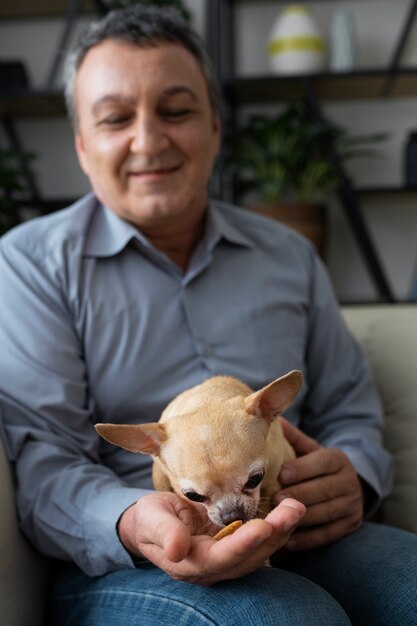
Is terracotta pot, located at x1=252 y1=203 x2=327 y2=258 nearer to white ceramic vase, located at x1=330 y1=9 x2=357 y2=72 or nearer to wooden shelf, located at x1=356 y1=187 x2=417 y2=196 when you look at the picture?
wooden shelf, located at x1=356 y1=187 x2=417 y2=196

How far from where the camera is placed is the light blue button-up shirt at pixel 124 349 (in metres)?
1.17

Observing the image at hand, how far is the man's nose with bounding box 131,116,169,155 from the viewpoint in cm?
134

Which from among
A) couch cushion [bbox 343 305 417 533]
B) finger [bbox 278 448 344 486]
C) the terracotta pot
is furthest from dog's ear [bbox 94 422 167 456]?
the terracotta pot

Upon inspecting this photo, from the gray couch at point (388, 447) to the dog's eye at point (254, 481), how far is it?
1.35 ft

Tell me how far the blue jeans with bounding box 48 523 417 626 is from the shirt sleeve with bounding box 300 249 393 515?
233mm

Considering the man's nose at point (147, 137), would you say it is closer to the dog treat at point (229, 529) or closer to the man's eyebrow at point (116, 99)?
the man's eyebrow at point (116, 99)

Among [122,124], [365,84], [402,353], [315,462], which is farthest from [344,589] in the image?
[365,84]

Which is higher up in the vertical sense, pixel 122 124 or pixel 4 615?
pixel 122 124

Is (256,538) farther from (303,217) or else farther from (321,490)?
(303,217)

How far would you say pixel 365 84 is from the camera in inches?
109

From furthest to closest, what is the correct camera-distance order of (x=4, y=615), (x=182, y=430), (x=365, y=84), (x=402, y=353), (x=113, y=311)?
(x=365, y=84), (x=402, y=353), (x=113, y=311), (x=4, y=615), (x=182, y=430)

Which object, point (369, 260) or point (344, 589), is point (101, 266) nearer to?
point (344, 589)

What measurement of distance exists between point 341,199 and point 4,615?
2.15 metres

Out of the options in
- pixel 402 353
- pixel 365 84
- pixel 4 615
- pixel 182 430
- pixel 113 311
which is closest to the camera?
pixel 182 430
